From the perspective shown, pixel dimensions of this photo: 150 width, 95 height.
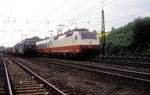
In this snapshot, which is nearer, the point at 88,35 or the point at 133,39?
the point at 88,35

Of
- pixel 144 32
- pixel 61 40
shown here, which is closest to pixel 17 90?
pixel 61 40

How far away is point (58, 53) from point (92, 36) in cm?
898

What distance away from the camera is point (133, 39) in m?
42.5

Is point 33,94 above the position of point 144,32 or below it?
below

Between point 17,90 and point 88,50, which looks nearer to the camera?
point 17,90

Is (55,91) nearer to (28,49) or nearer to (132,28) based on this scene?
(132,28)

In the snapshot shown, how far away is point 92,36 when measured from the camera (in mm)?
30688

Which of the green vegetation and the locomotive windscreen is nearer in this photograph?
the locomotive windscreen

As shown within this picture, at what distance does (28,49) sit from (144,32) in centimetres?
1958

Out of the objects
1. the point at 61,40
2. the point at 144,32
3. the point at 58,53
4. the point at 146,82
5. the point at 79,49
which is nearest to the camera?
the point at 146,82

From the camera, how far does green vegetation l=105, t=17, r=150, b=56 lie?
Answer: 41562 millimetres

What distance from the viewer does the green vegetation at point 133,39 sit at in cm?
4156

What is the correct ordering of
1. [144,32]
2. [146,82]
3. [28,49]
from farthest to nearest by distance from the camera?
[28,49] < [144,32] < [146,82]

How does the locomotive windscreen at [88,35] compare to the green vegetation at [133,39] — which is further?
the green vegetation at [133,39]
